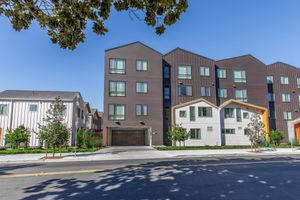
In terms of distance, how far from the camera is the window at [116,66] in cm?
2956

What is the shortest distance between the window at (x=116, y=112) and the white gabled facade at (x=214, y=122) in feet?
25.3

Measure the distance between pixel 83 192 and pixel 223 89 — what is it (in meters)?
32.0

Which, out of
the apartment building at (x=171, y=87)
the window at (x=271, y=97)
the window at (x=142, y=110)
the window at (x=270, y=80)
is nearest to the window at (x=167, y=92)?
the apartment building at (x=171, y=87)

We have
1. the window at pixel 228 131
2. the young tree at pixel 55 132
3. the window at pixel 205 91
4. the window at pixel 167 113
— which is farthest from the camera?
the window at pixel 205 91

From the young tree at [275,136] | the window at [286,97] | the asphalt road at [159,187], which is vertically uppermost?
the window at [286,97]

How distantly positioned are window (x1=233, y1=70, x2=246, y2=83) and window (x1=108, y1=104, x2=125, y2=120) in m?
20.9

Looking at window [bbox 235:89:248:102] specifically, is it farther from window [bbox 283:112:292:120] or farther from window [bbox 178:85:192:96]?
window [bbox 178:85:192:96]

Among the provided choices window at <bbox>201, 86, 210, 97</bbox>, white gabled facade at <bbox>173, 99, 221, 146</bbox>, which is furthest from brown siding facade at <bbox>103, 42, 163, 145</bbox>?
window at <bbox>201, 86, 210, 97</bbox>

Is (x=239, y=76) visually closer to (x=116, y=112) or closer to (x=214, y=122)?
(x=214, y=122)

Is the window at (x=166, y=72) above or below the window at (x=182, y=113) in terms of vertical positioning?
above

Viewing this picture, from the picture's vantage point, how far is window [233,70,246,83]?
113 ft

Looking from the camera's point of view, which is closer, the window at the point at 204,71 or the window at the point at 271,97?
the window at the point at 204,71

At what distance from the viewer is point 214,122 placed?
28.9 meters

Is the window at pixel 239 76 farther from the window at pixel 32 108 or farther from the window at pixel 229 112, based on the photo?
the window at pixel 32 108
